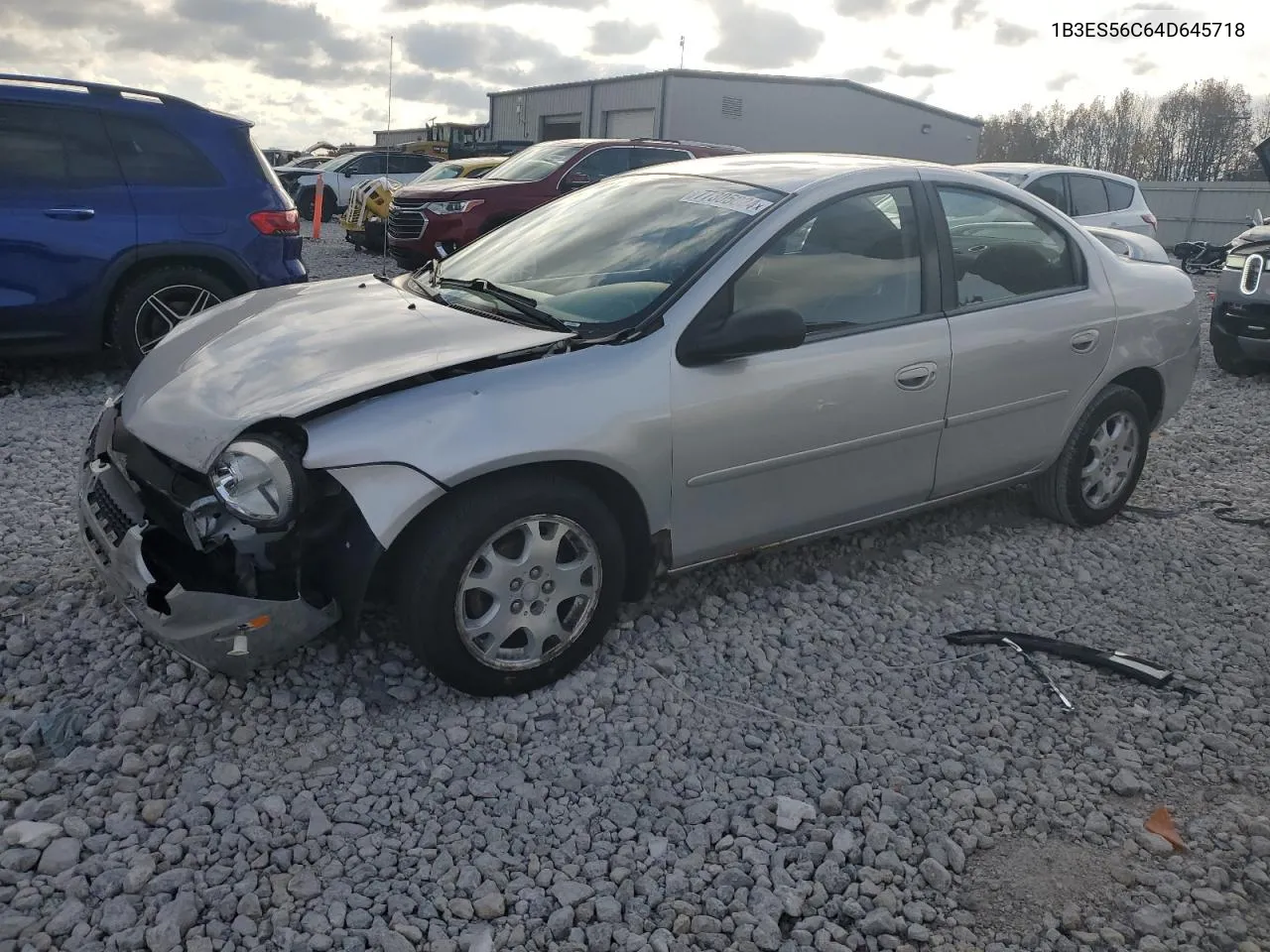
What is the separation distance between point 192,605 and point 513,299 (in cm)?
151

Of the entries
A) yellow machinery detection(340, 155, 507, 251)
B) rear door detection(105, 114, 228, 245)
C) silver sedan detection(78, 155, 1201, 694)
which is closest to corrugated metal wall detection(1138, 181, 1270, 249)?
yellow machinery detection(340, 155, 507, 251)

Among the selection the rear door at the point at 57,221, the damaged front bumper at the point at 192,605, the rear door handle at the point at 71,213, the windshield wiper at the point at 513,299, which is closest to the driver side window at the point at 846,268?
the windshield wiper at the point at 513,299

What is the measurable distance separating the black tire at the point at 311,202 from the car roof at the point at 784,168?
60.6 feet

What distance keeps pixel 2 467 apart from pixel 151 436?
2514 millimetres

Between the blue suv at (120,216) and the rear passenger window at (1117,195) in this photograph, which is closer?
the blue suv at (120,216)

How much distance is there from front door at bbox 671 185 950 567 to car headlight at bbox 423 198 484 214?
27.2 feet

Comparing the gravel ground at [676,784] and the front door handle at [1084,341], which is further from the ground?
the front door handle at [1084,341]

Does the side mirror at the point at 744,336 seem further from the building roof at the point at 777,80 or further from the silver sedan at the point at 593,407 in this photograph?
the building roof at the point at 777,80

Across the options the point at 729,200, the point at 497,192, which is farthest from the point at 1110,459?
the point at 497,192

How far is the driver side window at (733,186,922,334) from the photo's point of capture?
11.6 feet

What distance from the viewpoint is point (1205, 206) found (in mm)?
23016

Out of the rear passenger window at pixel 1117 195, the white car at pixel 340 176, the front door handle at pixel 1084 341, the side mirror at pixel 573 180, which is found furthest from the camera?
the white car at pixel 340 176

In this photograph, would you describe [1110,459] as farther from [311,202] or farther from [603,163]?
[311,202]

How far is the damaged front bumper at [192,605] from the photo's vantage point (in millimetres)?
2795
